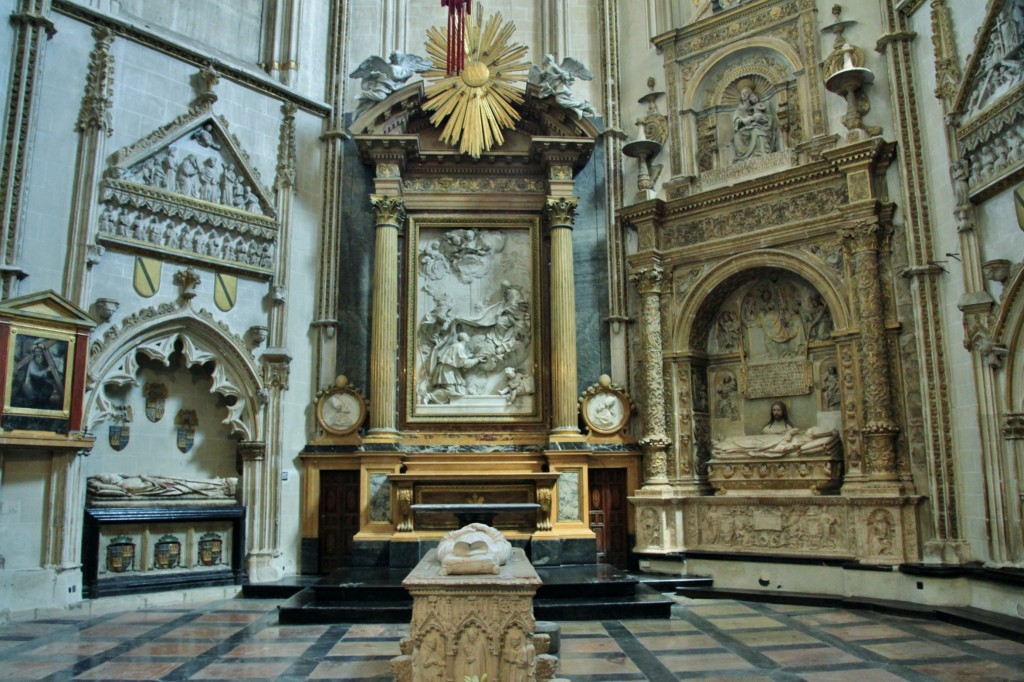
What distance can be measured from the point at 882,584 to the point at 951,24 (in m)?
6.52

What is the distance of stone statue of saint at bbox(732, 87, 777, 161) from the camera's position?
11594mm

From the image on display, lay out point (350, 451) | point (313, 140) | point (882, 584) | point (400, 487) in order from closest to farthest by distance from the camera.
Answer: point (882, 584) → point (400, 487) → point (350, 451) → point (313, 140)

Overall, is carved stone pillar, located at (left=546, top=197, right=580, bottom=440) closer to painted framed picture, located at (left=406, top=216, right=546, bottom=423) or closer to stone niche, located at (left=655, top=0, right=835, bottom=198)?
painted framed picture, located at (left=406, top=216, right=546, bottom=423)

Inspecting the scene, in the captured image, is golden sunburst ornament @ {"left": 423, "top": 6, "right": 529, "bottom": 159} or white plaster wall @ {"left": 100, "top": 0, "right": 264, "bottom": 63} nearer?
white plaster wall @ {"left": 100, "top": 0, "right": 264, "bottom": 63}

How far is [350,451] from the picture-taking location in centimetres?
1153

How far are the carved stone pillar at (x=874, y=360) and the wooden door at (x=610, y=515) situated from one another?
3.17 m

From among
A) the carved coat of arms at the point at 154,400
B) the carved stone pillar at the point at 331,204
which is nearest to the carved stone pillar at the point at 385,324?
the carved stone pillar at the point at 331,204

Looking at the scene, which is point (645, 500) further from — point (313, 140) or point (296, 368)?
point (313, 140)

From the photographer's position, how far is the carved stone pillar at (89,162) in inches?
382

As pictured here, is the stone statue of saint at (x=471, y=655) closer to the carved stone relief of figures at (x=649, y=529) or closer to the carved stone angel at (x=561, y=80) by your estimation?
the carved stone relief of figures at (x=649, y=529)

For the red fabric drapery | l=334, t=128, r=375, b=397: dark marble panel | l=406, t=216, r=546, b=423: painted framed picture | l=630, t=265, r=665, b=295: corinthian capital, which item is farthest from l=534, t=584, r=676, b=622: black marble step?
the red fabric drapery

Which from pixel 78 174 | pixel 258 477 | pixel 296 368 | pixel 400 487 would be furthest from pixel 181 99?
pixel 400 487

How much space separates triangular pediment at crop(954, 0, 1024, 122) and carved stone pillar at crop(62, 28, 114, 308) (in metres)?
10.2

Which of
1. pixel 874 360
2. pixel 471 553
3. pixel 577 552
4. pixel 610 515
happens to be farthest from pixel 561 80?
pixel 471 553
